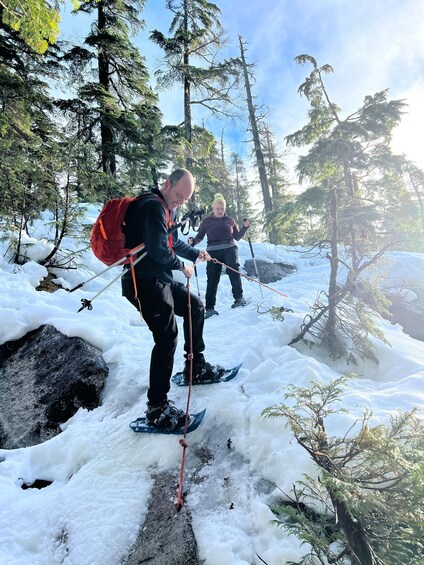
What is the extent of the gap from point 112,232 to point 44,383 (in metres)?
2.93

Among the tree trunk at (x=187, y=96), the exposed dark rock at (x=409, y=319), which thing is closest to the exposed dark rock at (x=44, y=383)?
the exposed dark rock at (x=409, y=319)

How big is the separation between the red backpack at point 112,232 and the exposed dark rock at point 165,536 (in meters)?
2.12

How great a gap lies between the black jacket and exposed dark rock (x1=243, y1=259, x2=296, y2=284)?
886 cm

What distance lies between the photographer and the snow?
2158 millimetres

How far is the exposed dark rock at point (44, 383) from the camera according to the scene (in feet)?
12.8

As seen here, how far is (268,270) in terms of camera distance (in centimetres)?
1238

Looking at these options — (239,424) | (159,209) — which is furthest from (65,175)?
(239,424)

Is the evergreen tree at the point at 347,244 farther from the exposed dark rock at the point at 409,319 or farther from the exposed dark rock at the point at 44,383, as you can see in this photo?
the exposed dark rock at the point at 409,319

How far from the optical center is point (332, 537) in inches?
70.9

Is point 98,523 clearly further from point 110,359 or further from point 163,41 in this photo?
point 163,41

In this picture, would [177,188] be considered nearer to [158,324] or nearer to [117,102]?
[158,324]

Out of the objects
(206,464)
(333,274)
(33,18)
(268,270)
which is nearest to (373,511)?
(206,464)

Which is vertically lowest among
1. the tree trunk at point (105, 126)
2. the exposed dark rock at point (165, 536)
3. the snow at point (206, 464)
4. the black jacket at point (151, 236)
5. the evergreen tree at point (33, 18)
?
the exposed dark rock at point (165, 536)

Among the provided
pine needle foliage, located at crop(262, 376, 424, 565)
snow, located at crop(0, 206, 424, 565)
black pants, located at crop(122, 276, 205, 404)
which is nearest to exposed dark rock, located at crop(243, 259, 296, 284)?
snow, located at crop(0, 206, 424, 565)
